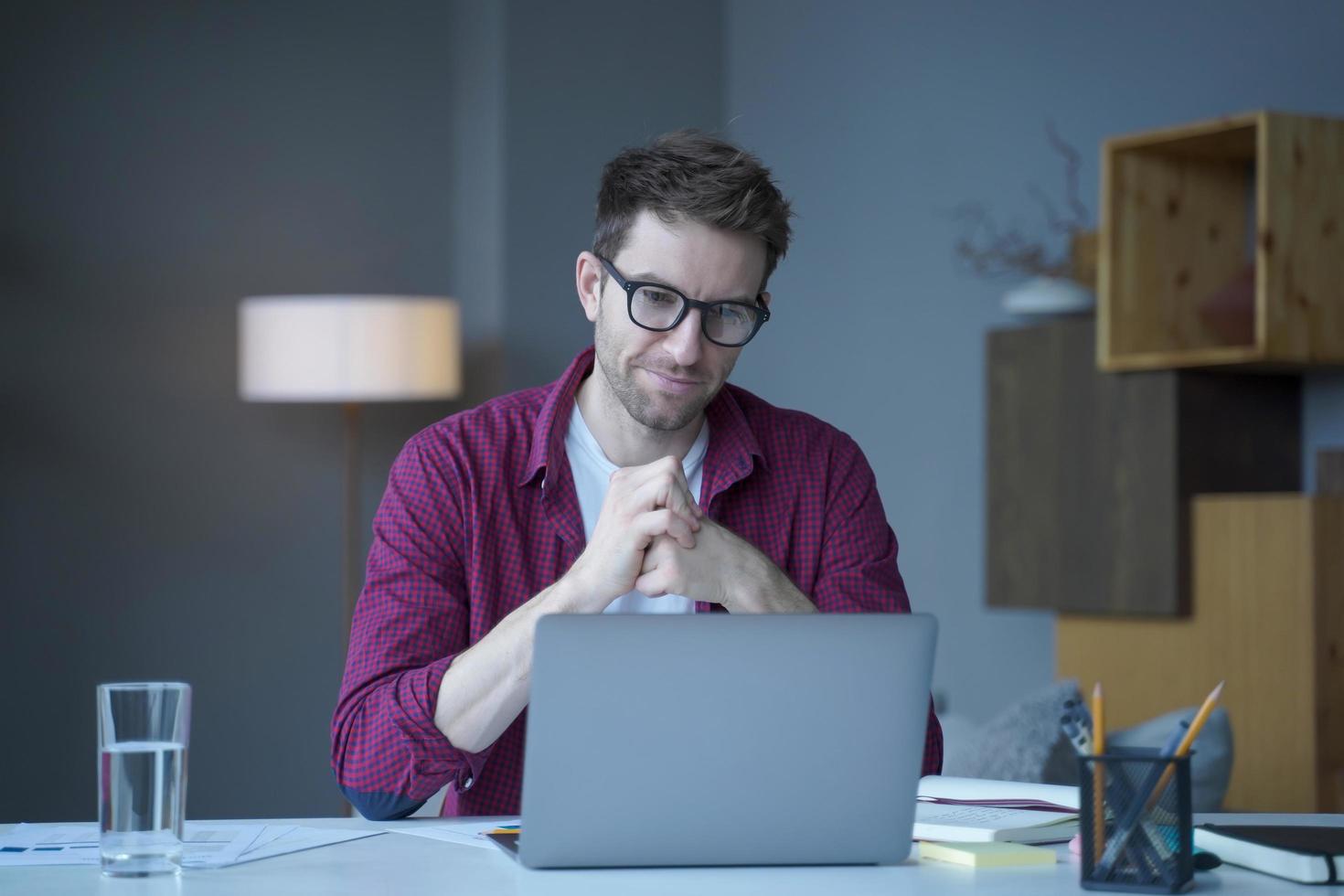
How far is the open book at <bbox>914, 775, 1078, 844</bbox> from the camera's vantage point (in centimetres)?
137

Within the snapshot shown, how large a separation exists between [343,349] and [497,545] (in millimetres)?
2288

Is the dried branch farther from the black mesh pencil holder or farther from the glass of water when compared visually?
the glass of water

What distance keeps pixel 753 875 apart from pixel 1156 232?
2574mm

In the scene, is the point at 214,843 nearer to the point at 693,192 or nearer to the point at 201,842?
the point at 201,842

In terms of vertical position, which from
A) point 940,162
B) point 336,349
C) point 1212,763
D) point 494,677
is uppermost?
point 940,162

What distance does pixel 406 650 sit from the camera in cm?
175

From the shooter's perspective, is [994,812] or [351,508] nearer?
[994,812]

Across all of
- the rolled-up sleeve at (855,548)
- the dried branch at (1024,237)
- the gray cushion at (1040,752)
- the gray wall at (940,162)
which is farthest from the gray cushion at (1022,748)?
the dried branch at (1024,237)

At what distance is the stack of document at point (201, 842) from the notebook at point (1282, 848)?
0.72m

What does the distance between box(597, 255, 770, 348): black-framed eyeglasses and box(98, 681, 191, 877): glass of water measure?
774 mm

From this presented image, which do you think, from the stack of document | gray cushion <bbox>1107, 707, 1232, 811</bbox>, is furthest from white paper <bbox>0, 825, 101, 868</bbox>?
gray cushion <bbox>1107, 707, 1232, 811</bbox>

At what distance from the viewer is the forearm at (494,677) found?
1542mm

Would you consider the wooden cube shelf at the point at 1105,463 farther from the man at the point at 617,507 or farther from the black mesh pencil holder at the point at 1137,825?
the black mesh pencil holder at the point at 1137,825

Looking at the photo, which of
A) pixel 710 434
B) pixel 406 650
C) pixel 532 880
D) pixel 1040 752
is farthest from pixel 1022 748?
pixel 532 880
